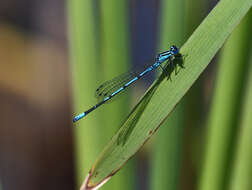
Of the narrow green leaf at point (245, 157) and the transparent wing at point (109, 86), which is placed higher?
the transparent wing at point (109, 86)

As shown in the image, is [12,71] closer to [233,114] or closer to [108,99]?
[108,99]

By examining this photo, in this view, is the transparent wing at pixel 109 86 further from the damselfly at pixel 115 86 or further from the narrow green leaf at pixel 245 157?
the narrow green leaf at pixel 245 157

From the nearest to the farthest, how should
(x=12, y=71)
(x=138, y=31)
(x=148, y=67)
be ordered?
(x=148, y=67) → (x=12, y=71) → (x=138, y=31)

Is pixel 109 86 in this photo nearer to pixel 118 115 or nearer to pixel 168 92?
pixel 118 115

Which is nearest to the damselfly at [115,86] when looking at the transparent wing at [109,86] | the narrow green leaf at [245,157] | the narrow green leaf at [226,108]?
the transparent wing at [109,86]

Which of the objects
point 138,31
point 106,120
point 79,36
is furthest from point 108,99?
point 138,31

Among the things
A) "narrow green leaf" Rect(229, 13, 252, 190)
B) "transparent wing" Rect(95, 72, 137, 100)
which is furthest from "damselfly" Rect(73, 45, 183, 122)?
"narrow green leaf" Rect(229, 13, 252, 190)

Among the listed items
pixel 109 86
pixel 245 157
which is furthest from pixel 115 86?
pixel 245 157
